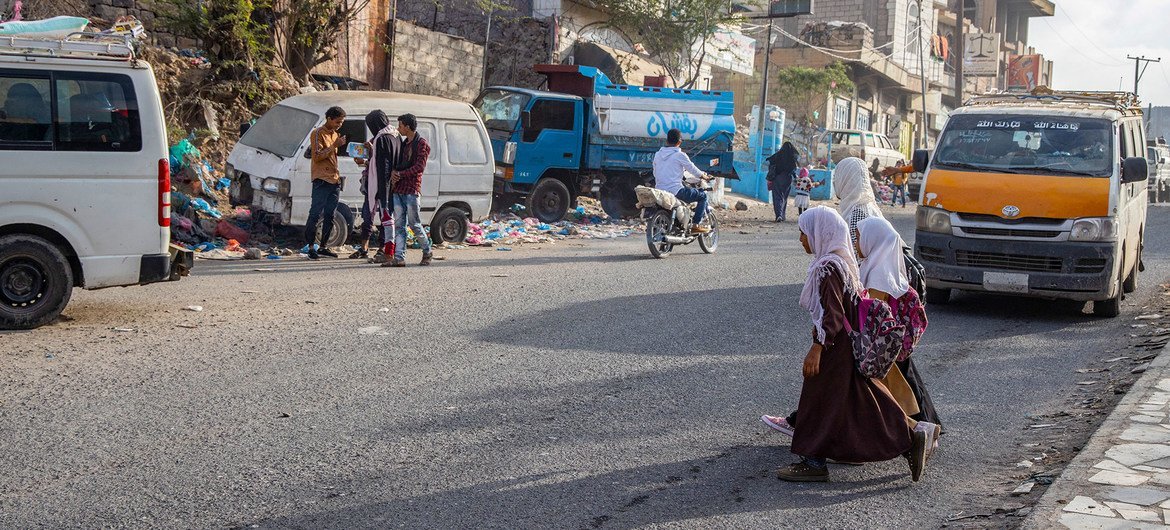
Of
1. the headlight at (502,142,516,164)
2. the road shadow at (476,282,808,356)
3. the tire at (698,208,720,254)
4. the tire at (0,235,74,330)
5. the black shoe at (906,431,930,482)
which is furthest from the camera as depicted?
the headlight at (502,142,516,164)

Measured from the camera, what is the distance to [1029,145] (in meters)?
10.3

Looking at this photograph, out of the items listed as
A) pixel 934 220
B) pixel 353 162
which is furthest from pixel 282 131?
pixel 934 220

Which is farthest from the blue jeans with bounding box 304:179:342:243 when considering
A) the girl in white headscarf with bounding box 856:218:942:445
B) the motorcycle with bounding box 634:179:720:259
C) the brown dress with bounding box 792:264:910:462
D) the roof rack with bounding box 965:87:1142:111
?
the brown dress with bounding box 792:264:910:462

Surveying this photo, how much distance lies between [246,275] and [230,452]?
6.15m

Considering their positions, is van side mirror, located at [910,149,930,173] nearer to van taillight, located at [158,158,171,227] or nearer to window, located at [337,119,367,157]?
window, located at [337,119,367,157]

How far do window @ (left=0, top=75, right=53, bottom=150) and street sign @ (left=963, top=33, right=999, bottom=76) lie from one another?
170ft

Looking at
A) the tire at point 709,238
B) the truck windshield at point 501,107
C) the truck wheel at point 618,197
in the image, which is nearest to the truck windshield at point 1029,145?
the tire at point 709,238

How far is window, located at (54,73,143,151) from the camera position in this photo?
25.0 ft

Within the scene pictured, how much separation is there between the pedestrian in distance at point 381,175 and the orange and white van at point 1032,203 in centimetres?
548

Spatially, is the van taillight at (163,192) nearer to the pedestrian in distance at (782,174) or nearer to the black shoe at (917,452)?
the black shoe at (917,452)

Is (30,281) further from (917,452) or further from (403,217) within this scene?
(917,452)

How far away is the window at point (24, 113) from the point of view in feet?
24.4

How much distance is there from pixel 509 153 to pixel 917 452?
44.9 feet

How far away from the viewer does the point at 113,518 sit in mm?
4191
